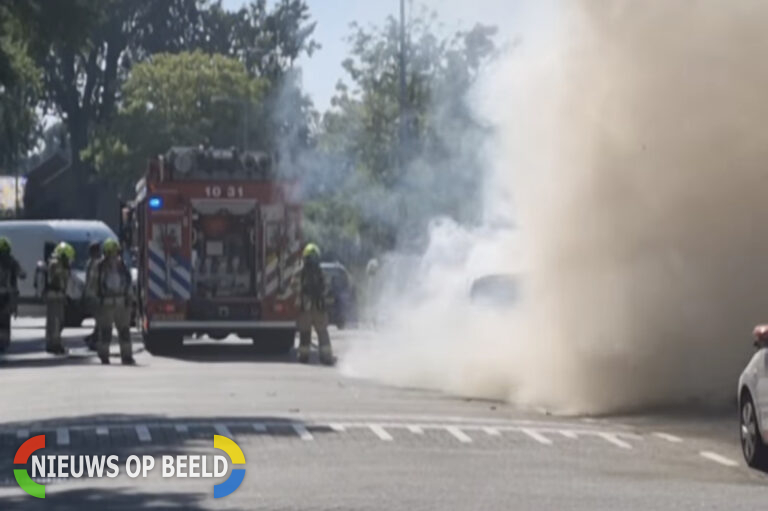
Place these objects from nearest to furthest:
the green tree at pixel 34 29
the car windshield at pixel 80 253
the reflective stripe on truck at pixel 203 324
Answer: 1. the green tree at pixel 34 29
2. the reflective stripe on truck at pixel 203 324
3. the car windshield at pixel 80 253

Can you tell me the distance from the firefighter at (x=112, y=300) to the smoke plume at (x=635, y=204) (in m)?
6.36

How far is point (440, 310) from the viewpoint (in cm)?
3084

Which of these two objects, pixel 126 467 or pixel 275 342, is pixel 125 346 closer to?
pixel 275 342

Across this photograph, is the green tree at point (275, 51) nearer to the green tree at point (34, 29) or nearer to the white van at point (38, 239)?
the white van at point (38, 239)

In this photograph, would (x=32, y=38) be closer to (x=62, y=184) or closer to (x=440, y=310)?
(x=440, y=310)

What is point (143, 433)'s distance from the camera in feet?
59.8

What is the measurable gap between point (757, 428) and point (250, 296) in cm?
1822

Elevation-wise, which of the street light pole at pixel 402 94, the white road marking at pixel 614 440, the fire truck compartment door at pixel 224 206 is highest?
the street light pole at pixel 402 94

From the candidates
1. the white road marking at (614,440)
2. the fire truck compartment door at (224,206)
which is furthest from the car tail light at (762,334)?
the fire truck compartment door at (224,206)

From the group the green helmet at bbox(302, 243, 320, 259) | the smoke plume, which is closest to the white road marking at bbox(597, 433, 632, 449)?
the smoke plume

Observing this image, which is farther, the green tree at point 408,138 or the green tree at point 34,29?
the green tree at point 408,138

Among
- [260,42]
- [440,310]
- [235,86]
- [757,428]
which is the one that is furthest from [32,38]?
[260,42]

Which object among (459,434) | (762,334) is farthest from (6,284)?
(762,334)

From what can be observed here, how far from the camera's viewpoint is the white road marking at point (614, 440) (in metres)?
18.1
